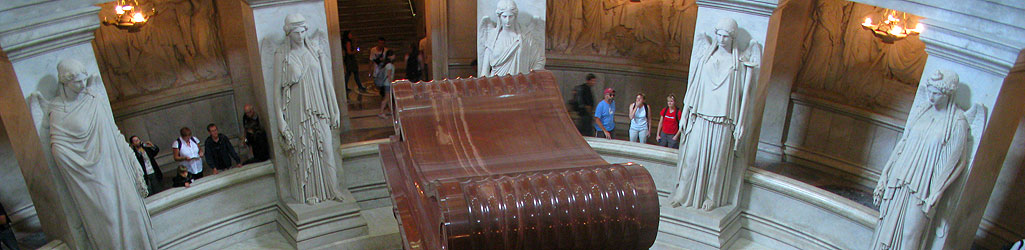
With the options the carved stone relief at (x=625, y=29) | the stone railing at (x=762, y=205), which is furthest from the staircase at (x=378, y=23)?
the stone railing at (x=762, y=205)

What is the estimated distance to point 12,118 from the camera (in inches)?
209

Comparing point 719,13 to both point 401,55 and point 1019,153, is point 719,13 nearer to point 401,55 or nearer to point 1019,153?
point 1019,153

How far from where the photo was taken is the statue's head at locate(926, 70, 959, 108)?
17.3 ft

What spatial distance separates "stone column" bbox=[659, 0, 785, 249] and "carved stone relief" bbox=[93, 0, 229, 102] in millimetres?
5506

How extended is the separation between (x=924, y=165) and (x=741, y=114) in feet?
5.01

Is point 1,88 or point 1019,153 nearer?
point 1,88

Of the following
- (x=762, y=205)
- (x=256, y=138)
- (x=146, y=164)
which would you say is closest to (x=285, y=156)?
(x=256, y=138)

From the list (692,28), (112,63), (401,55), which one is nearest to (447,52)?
(401,55)

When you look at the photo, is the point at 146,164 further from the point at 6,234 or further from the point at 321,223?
the point at 321,223

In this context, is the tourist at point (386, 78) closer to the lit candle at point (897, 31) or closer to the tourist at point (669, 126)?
the tourist at point (669, 126)

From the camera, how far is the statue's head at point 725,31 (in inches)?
243

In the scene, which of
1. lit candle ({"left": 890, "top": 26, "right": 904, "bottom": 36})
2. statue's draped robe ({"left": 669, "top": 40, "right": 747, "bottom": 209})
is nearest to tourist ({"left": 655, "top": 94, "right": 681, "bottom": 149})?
statue's draped robe ({"left": 669, "top": 40, "right": 747, "bottom": 209})

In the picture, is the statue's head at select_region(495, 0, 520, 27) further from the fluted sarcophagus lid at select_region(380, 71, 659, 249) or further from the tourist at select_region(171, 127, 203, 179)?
the tourist at select_region(171, 127, 203, 179)

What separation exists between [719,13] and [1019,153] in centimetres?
317
